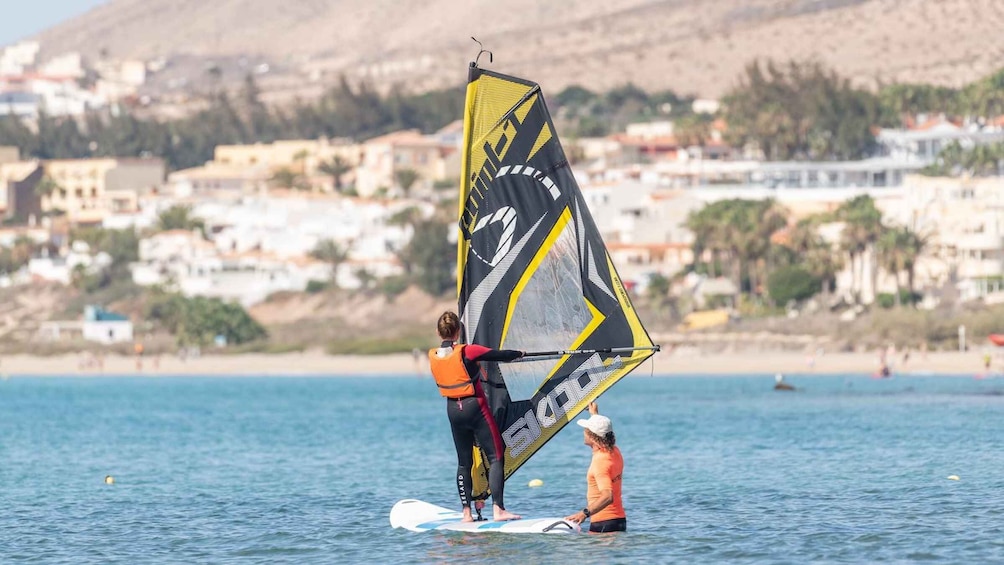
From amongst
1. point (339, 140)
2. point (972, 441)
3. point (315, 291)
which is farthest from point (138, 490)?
point (339, 140)

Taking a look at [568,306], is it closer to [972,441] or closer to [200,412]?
[972,441]

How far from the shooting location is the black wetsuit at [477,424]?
19141 millimetres

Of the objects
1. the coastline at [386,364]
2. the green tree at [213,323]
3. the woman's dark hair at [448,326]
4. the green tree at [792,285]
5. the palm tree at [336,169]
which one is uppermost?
the palm tree at [336,169]

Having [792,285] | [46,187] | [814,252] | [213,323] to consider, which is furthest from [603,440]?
[46,187]

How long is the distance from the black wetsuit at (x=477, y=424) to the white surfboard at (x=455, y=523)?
0.37m

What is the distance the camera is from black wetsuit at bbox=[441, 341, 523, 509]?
19.1 meters

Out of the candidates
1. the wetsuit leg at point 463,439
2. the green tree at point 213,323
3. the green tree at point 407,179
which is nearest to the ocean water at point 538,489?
the wetsuit leg at point 463,439

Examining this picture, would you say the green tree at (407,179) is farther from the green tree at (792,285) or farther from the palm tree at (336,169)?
the green tree at (792,285)

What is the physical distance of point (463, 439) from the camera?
19594 millimetres

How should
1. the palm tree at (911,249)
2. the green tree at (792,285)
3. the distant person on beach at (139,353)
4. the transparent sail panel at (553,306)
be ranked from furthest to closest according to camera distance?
1. the distant person on beach at (139,353)
2. the green tree at (792,285)
3. the palm tree at (911,249)
4. the transparent sail panel at (553,306)

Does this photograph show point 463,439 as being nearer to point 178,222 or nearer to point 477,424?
point 477,424

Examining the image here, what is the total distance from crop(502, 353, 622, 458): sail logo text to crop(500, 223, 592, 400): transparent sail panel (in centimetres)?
36

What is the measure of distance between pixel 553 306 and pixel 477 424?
1.64 meters

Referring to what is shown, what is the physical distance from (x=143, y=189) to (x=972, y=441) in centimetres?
13074
